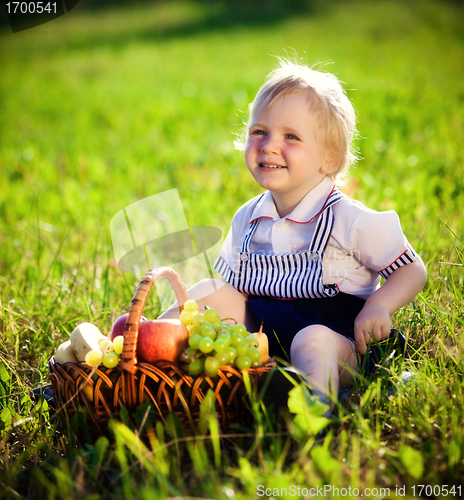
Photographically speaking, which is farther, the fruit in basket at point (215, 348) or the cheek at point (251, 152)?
the cheek at point (251, 152)

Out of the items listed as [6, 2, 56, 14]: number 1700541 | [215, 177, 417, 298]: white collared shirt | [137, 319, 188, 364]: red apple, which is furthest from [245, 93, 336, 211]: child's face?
[6, 2, 56, 14]: number 1700541

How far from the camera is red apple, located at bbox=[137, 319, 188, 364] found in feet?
4.91

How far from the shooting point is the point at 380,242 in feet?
6.06

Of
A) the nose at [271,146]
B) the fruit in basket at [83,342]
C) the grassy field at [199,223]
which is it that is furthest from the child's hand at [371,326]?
the fruit in basket at [83,342]

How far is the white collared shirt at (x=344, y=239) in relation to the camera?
185 cm

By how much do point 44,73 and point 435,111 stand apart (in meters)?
11.8

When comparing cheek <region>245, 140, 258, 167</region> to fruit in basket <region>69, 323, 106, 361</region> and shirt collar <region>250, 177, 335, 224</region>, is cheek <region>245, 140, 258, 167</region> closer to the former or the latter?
shirt collar <region>250, 177, 335, 224</region>

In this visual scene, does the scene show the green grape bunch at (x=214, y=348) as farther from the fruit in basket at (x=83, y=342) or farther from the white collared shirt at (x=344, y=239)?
the white collared shirt at (x=344, y=239)

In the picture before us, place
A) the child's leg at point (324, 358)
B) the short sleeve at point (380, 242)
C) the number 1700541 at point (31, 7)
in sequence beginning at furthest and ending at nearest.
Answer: the number 1700541 at point (31, 7), the short sleeve at point (380, 242), the child's leg at point (324, 358)

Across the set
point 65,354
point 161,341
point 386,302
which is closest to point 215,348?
point 161,341

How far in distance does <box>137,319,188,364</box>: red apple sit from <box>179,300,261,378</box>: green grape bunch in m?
0.03

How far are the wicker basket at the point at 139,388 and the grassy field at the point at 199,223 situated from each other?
0.07m

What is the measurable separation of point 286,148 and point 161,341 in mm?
937

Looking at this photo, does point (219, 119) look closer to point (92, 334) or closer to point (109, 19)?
point (92, 334)
